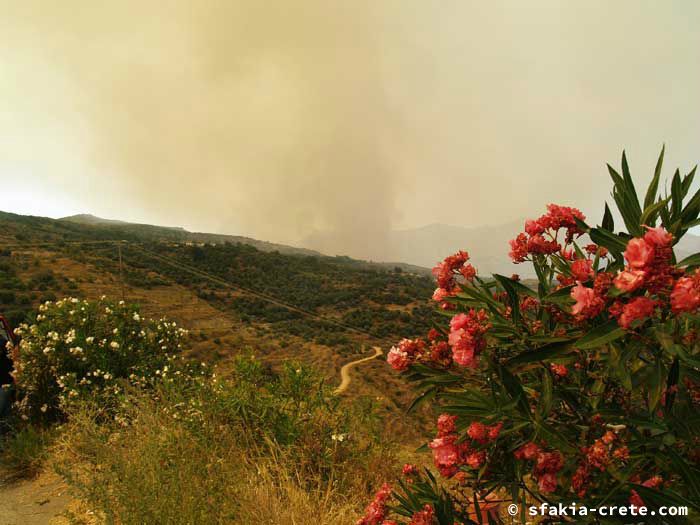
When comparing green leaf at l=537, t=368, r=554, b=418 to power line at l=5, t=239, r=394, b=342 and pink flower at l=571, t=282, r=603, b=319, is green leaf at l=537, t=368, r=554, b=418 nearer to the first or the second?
pink flower at l=571, t=282, r=603, b=319

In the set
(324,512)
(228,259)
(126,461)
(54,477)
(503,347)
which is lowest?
(54,477)

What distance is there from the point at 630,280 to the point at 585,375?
0.54 meters

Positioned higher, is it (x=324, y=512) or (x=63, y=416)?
(x=324, y=512)

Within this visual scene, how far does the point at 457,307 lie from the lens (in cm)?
176

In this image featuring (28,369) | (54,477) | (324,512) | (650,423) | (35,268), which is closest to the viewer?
(650,423)

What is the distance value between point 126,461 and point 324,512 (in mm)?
1409

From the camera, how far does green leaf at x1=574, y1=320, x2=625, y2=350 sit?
1.02 m

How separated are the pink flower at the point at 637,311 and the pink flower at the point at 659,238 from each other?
6.3 inches

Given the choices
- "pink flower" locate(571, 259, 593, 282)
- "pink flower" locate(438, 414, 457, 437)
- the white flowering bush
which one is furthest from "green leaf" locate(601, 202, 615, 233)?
the white flowering bush

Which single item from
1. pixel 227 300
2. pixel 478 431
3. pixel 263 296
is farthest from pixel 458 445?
pixel 263 296

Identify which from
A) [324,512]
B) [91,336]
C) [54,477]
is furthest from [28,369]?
[324,512]

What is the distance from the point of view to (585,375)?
1.34 meters

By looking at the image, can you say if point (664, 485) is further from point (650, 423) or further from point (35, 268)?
point (35, 268)

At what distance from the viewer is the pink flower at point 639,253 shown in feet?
3.17
